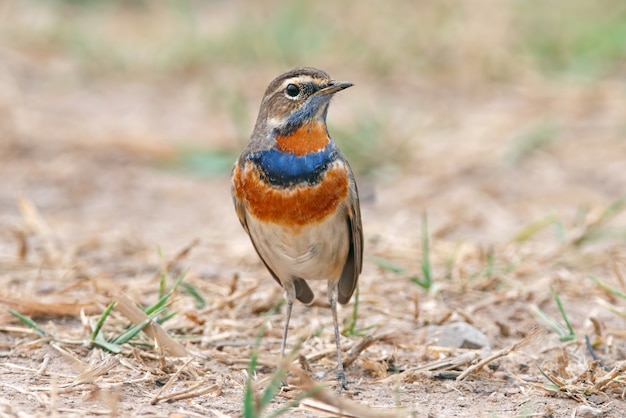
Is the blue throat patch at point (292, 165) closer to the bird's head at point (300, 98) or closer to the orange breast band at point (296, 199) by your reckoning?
the orange breast band at point (296, 199)

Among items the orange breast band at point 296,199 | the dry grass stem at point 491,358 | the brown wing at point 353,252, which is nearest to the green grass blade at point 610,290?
the dry grass stem at point 491,358

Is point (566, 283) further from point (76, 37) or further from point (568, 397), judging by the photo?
point (76, 37)

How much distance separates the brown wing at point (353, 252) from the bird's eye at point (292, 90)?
468mm

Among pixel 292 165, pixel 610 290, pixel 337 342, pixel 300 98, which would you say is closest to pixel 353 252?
pixel 337 342

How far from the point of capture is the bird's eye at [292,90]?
189 inches

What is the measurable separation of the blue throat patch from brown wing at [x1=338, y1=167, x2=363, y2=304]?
191mm

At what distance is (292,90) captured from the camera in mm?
4797

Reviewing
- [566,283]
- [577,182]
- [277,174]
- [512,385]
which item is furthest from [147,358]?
[577,182]

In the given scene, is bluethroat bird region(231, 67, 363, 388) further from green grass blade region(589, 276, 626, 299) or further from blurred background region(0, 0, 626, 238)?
blurred background region(0, 0, 626, 238)

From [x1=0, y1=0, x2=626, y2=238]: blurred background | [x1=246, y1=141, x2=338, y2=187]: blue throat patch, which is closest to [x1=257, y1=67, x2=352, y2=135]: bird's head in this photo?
[x1=246, y1=141, x2=338, y2=187]: blue throat patch

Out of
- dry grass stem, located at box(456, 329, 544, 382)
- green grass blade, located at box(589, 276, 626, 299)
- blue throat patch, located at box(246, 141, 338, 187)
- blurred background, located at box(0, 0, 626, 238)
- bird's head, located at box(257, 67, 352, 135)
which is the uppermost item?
blurred background, located at box(0, 0, 626, 238)

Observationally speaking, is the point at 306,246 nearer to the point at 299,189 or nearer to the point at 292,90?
the point at 299,189

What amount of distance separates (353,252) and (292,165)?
0.58 m

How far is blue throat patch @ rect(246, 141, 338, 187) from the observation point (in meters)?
4.58
